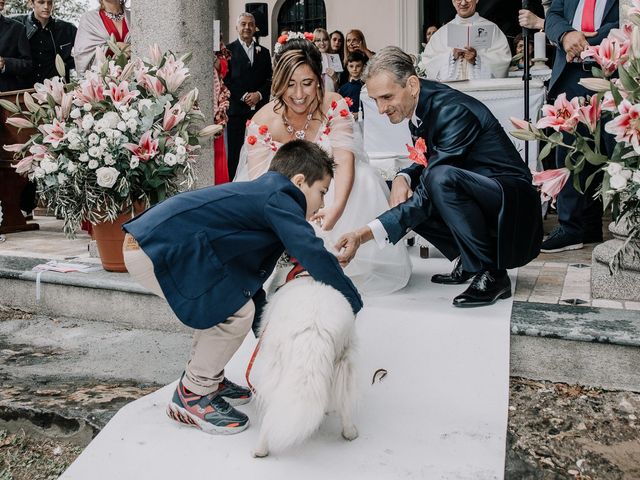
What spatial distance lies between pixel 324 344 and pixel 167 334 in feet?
6.17

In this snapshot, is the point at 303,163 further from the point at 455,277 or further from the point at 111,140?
the point at 111,140

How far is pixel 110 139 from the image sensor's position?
3.86 m

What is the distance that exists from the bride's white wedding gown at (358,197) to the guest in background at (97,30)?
1.89m

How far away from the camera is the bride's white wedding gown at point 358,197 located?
11.7ft

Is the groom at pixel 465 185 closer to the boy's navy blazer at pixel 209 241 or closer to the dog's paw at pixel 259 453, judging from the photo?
the boy's navy blazer at pixel 209 241

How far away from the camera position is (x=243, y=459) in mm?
2248

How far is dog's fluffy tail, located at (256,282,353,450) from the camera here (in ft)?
6.84

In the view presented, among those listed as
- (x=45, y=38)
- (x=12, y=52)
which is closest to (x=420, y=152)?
(x=12, y=52)

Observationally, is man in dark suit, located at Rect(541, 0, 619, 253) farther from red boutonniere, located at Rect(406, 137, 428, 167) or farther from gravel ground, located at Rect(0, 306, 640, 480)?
gravel ground, located at Rect(0, 306, 640, 480)

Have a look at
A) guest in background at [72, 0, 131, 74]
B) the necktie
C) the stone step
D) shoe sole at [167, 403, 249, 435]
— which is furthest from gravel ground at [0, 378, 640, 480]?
guest in background at [72, 0, 131, 74]

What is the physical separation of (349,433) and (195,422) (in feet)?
1.81

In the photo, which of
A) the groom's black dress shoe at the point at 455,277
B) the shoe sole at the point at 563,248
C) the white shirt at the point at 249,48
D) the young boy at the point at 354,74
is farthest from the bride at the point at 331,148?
the white shirt at the point at 249,48

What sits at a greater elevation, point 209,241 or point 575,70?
point 575,70

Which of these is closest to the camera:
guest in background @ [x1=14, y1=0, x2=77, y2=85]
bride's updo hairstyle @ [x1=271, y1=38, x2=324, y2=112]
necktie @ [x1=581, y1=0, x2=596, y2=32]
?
bride's updo hairstyle @ [x1=271, y1=38, x2=324, y2=112]
